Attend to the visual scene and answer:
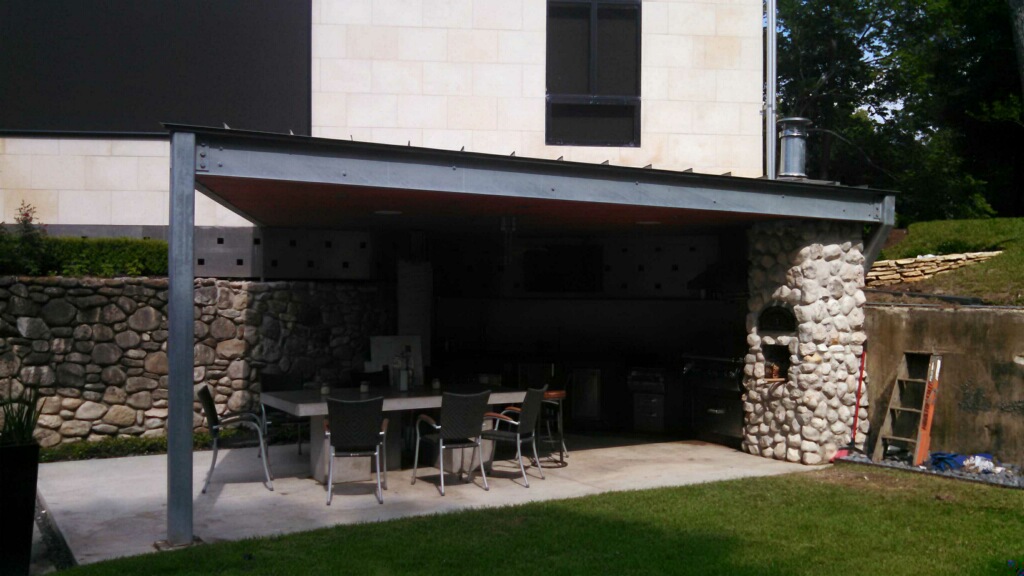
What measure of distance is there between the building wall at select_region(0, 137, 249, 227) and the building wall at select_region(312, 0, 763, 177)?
217cm

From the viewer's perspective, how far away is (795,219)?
379 inches

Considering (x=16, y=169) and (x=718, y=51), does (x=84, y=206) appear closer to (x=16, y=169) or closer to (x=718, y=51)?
(x=16, y=169)

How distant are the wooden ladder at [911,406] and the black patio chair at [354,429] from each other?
5185mm

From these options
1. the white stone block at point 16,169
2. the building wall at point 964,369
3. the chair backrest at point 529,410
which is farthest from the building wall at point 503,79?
the chair backrest at point 529,410

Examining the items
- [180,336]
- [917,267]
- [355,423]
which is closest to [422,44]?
[355,423]

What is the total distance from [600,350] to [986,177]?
650 inches

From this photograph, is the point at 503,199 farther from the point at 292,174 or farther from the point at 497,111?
the point at 497,111

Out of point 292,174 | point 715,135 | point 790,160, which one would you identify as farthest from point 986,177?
point 292,174

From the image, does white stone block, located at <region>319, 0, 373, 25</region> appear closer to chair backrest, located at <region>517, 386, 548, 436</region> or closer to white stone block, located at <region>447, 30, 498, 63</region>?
white stone block, located at <region>447, 30, 498, 63</region>

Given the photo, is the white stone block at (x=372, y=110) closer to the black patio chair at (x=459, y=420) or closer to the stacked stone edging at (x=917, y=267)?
the black patio chair at (x=459, y=420)

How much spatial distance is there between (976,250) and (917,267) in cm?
→ 122

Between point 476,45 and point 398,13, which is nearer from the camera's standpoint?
point 398,13

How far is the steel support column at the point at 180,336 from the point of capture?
6.32 meters

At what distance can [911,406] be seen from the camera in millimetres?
9750
